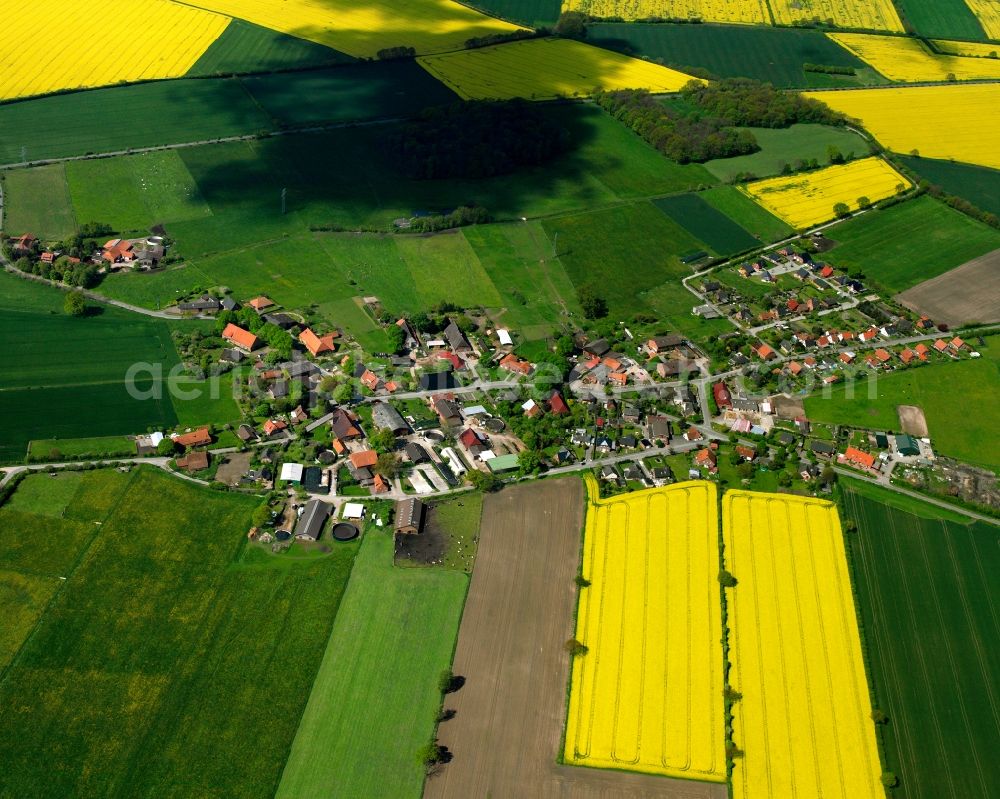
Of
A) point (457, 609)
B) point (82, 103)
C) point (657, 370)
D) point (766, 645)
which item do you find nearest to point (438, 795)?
point (457, 609)

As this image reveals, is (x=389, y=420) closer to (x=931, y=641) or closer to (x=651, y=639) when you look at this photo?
(x=651, y=639)

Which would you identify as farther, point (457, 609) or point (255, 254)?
point (255, 254)

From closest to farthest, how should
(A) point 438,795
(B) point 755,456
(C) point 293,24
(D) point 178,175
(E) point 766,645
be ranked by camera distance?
(A) point 438,795
(E) point 766,645
(B) point 755,456
(D) point 178,175
(C) point 293,24

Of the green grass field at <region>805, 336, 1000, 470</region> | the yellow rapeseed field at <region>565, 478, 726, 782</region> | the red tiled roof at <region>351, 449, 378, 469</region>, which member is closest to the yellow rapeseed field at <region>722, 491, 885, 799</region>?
the yellow rapeseed field at <region>565, 478, 726, 782</region>

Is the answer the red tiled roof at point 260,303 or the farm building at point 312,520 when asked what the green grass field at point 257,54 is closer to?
the red tiled roof at point 260,303

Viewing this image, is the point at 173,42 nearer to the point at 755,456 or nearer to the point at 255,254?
the point at 255,254

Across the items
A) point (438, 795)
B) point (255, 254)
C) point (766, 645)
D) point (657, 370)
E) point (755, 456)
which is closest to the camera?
point (438, 795)

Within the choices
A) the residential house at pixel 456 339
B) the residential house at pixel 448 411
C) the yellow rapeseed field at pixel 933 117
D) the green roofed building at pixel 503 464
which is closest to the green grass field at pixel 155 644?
the green roofed building at pixel 503 464
